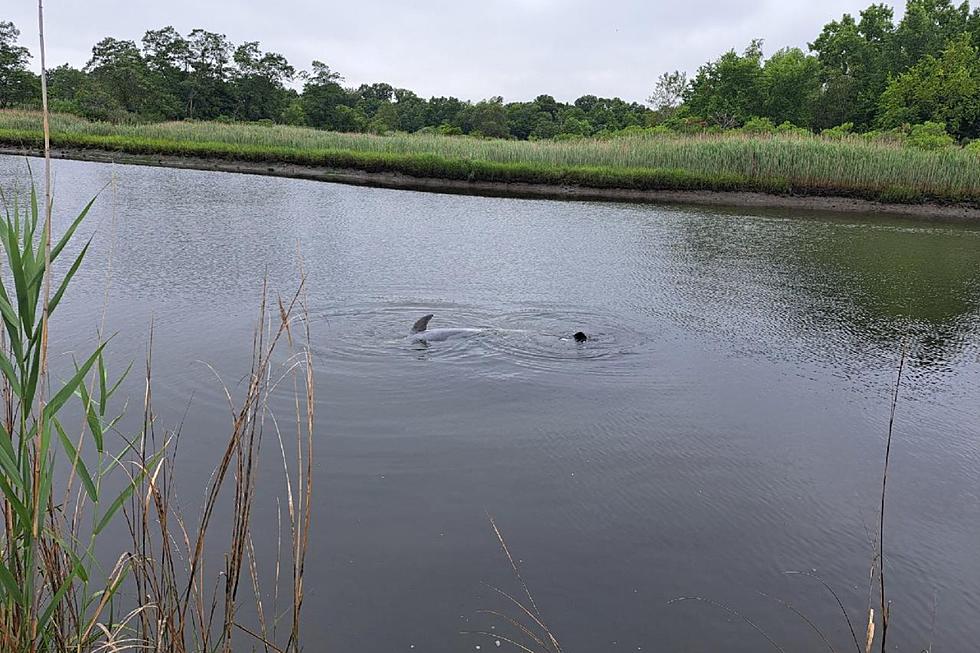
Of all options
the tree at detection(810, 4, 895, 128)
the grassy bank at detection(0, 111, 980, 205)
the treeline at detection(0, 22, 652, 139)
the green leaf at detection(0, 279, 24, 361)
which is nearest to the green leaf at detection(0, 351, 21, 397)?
the green leaf at detection(0, 279, 24, 361)

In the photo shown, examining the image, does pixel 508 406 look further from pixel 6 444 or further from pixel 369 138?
pixel 369 138

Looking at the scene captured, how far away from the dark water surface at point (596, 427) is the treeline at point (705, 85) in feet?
83.5

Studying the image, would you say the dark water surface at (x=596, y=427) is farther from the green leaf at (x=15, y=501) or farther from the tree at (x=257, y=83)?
the tree at (x=257, y=83)

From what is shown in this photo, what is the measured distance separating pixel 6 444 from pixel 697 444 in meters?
3.38

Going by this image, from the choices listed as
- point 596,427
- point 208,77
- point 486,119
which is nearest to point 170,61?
point 208,77

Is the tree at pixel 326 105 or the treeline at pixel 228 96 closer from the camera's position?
the treeline at pixel 228 96

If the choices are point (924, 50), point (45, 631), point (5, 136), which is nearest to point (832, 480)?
point (45, 631)

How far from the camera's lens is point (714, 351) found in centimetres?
573

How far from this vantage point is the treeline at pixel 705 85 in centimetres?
3425

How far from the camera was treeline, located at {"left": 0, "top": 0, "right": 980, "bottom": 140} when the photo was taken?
34250mm

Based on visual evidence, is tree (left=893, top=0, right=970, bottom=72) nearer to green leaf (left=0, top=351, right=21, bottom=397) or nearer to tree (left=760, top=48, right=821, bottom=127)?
tree (left=760, top=48, right=821, bottom=127)

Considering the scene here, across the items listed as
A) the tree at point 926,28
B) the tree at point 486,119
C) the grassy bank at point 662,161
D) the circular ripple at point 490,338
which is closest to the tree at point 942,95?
the tree at point 926,28

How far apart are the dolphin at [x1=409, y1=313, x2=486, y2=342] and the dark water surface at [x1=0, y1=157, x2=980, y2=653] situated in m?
0.15

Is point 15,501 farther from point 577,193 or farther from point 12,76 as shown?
point 12,76
